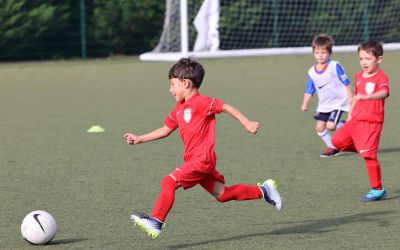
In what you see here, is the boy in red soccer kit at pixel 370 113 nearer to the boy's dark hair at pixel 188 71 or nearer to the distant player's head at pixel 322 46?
the boy's dark hair at pixel 188 71

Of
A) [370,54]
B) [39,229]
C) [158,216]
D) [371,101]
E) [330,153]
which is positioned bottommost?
[330,153]

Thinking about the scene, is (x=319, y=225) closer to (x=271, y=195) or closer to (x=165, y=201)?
(x=271, y=195)

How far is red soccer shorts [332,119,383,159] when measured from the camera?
25.1ft

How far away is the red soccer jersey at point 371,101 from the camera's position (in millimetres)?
7734

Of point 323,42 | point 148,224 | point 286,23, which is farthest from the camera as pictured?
point 286,23

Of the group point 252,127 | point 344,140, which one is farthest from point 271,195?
point 344,140

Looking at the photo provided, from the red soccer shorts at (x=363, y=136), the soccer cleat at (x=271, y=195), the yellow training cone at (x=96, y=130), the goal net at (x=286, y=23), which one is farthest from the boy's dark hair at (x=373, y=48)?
the goal net at (x=286, y=23)

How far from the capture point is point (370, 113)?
7.77m

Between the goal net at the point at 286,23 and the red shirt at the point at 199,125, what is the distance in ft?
46.9

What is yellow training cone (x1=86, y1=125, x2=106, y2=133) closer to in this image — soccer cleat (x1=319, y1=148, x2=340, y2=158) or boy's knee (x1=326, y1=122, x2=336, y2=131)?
boy's knee (x1=326, y1=122, x2=336, y2=131)

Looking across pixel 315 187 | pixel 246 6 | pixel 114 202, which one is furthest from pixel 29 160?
pixel 246 6

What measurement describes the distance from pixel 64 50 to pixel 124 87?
21.8 ft

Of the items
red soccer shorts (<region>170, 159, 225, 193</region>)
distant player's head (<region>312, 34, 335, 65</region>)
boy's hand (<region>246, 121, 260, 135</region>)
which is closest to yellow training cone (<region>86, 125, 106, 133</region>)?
distant player's head (<region>312, 34, 335, 65</region>)

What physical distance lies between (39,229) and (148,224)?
2.24 feet
